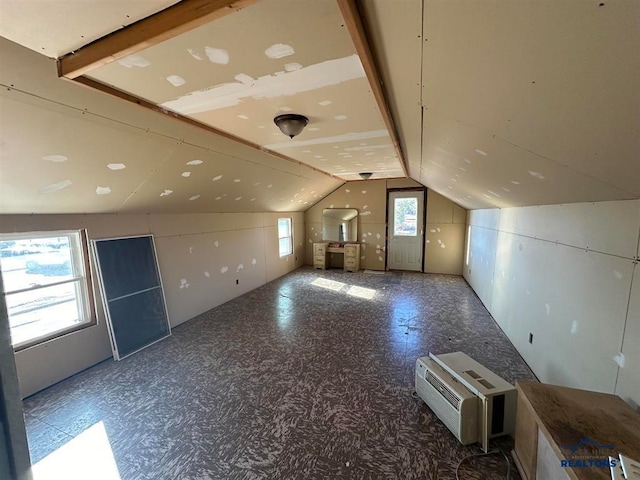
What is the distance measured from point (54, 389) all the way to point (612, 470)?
13.4 ft

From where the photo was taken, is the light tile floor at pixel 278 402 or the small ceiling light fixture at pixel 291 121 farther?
the small ceiling light fixture at pixel 291 121

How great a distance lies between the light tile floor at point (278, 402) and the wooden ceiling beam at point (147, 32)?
2.43 metres

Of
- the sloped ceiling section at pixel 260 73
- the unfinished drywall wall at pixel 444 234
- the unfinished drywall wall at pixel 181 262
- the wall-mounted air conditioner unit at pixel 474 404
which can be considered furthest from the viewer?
the unfinished drywall wall at pixel 444 234

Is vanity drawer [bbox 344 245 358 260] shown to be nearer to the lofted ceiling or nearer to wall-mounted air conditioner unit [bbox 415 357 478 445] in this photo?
the lofted ceiling

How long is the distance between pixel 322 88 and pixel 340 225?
609 centimetres

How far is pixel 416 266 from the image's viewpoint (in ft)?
23.8

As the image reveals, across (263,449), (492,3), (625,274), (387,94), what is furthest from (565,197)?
(263,449)

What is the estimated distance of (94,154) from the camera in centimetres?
211

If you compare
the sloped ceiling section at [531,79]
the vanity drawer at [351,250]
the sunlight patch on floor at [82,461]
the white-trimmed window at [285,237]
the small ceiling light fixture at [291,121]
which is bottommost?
the sunlight patch on floor at [82,461]

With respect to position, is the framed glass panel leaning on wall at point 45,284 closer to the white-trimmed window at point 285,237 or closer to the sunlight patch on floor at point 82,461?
the sunlight patch on floor at point 82,461

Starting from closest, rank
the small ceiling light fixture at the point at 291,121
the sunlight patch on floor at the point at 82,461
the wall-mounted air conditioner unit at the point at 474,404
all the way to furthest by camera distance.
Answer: the sunlight patch on floor at the point at 82,461, the wall-mounted air conditioner unit at the point at 474,404, the small ceiling light fixture at the point at 291,121

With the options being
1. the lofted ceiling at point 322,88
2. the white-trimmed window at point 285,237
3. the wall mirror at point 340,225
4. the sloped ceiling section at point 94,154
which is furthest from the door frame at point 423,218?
the lofted ceiling at point 322,88

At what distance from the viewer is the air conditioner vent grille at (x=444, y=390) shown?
191 cm

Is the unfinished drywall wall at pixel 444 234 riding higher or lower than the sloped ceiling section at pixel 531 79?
lower
